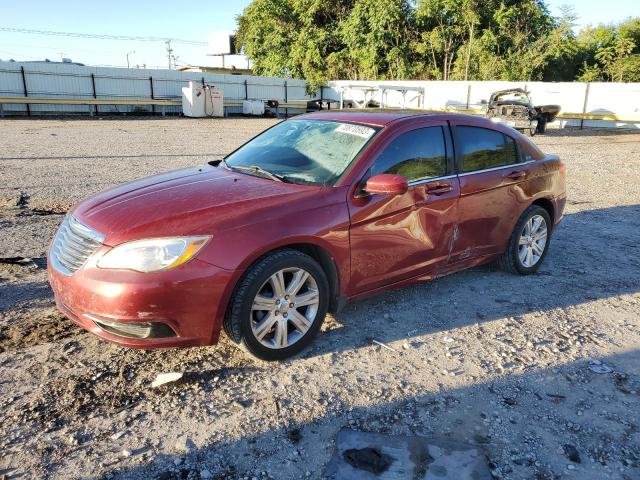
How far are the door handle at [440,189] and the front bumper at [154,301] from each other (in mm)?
1858

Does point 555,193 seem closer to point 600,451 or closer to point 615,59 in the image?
point 600,451

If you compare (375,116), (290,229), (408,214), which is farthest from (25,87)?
(290,229)

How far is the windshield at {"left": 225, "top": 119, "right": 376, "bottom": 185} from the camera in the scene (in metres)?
3.85

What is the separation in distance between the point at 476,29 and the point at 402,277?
37.5 metres

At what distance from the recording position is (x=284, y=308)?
340cm

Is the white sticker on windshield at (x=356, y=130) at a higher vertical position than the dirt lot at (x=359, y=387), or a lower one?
higher

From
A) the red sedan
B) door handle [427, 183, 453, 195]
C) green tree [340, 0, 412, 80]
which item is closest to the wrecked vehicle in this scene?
the red sedan

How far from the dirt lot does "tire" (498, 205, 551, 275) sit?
0.15 metres

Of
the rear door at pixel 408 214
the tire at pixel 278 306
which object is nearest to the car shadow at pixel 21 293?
the tire at pixel 278 306

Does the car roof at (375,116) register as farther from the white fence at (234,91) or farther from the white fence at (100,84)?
the white fence at (100,84)

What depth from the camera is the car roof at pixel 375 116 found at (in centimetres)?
420

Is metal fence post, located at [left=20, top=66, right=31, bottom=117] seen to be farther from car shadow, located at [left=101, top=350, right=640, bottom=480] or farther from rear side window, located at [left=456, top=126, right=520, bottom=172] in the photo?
car shadow, located at [left=101, top=350, right=640, bottom=480]

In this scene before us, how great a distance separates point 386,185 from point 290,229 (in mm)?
761

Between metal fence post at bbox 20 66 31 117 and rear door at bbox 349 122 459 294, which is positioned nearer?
rear door at bbox 349 122 459 294
